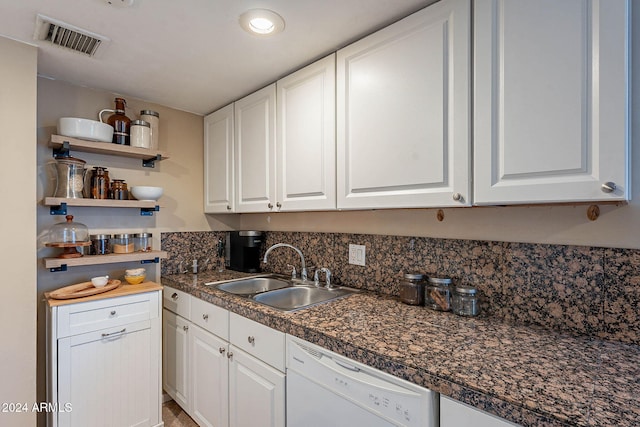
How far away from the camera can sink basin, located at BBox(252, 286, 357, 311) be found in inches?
71.4

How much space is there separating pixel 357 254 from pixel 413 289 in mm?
445

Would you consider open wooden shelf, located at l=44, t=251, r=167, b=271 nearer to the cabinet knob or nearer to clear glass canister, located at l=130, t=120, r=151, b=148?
clear glass canister, located at l=130, t=120, r=151, b=148

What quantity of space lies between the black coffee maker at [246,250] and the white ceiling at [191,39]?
1.02 m

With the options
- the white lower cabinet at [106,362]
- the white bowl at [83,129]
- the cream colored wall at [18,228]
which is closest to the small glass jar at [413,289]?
the white lower cabinet at [106,362]

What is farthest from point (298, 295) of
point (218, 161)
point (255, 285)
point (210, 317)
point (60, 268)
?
point (60, 268)

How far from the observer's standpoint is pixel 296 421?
1.27m

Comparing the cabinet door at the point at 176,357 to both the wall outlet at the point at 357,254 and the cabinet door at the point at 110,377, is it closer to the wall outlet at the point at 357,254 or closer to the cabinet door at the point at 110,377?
the cabinet door at the point at 110,377

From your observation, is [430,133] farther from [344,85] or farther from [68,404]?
[68,404]

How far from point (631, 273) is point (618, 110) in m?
0.56

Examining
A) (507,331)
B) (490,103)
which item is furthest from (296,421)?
(490,103)

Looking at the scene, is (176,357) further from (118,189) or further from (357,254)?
(357,254)

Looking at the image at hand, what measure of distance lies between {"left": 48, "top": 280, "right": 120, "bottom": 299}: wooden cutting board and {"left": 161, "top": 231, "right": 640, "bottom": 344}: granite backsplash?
4.56 feet

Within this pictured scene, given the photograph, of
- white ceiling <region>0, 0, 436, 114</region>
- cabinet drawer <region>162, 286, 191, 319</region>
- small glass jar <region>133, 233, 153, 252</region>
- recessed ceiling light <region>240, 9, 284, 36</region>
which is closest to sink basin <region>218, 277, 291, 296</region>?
cabinet drawer <region>162, 286, 191, 319</region>

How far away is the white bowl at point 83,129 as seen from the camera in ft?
5.90
